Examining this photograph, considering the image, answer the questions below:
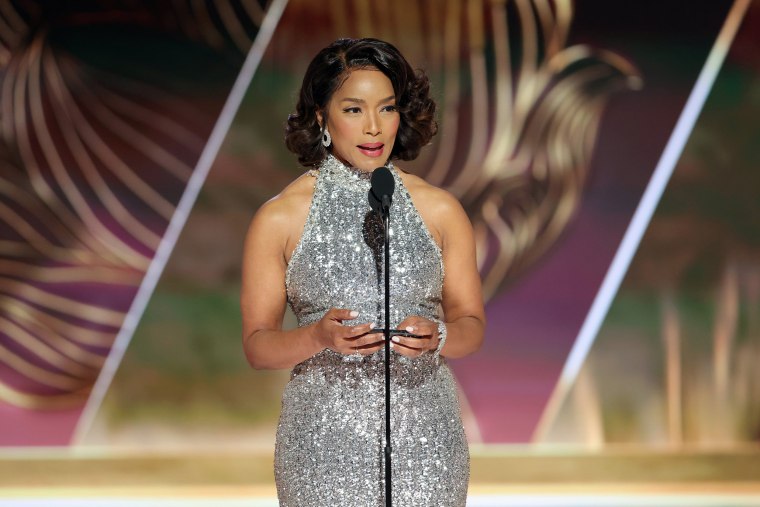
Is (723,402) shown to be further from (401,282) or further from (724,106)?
(401,282)

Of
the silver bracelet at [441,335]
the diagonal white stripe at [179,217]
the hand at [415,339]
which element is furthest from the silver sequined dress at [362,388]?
the diagonal white stripe at [179,217]

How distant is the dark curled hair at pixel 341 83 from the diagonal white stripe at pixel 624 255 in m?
3.12

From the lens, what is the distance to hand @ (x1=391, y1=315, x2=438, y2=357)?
1787 mm

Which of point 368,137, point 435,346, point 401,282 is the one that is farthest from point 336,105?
point 435,346

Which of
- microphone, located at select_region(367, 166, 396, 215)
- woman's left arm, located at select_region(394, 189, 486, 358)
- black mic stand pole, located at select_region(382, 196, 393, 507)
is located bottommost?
black mic stand pole, located at select_region(382, 196, 393, 507)

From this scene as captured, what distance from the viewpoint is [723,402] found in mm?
5164

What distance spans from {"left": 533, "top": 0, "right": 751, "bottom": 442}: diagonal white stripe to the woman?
10.0 ft

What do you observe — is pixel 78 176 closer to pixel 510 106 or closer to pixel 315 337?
pixel 510 106

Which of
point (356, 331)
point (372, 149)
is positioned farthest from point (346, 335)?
point (372, 149)

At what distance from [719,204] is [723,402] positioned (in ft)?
3.07

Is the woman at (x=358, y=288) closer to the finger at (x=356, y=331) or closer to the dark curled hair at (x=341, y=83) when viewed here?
the dark curled hair at (x=341, y=83)

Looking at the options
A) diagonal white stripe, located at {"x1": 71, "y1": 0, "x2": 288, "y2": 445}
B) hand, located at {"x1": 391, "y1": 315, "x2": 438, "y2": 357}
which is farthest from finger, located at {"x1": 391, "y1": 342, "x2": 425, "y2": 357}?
diagonal white stripe, located at {"x1": 71, "y1": 0, "x2": 288, "y2": 445}

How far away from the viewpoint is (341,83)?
205 centimetres

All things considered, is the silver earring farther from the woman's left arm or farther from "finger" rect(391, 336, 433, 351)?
"finger" rect(391, 336, 433, 351)
